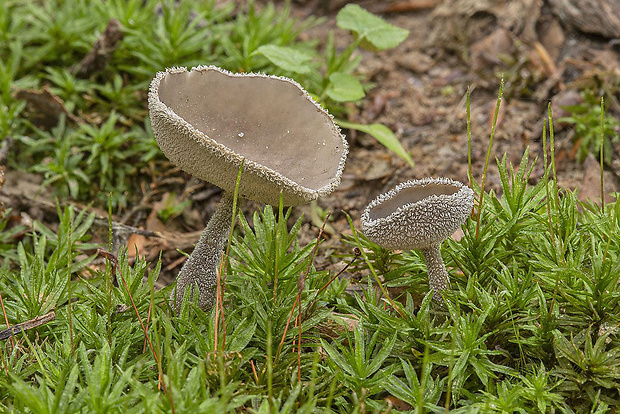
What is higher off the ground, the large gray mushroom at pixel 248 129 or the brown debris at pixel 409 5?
the large gray mushroom at pixel 248 129

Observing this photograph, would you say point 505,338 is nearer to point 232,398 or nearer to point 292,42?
point 232,398

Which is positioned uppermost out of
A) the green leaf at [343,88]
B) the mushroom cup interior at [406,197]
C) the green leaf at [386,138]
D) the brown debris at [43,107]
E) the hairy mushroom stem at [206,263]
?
the mushroom cup interior at [406,197]

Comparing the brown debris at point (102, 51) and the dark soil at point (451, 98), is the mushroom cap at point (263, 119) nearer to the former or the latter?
the dark soil at point (451, 98)

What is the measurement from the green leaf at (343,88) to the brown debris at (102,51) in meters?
1.62

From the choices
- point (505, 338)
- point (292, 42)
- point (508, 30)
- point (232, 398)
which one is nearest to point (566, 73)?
point (508, 30)

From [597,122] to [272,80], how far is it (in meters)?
2.43

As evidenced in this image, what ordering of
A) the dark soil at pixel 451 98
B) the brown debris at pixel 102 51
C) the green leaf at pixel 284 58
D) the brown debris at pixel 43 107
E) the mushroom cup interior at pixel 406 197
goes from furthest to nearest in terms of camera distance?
the brown debris at pixel 102 51 → the brown debris at pixel 43 107 → the dark soil at pixel 451 98 → the green leaf at pixel 284 58 → the mushroom cup interior at pixel 406 197

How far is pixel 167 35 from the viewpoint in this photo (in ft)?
15.3

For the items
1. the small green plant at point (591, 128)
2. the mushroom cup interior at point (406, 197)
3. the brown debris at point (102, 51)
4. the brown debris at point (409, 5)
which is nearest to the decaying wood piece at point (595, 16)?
the small green plant at point (591, 128)

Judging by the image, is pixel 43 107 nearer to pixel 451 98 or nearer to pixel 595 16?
pixel 451 98

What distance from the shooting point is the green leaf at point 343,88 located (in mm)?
4150

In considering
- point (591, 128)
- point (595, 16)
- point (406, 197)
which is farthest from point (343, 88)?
point (595, 16)

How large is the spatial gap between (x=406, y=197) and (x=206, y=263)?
1.00m

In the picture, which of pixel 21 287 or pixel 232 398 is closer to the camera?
pixel 232 398
